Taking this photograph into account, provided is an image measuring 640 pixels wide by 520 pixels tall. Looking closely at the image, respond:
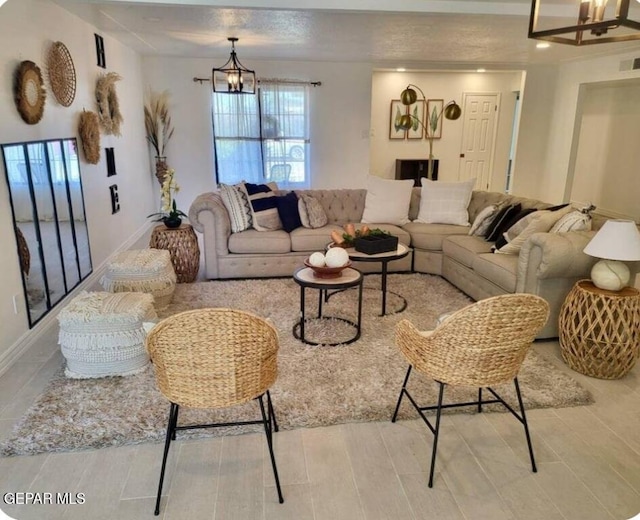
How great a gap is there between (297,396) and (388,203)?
2954 mm

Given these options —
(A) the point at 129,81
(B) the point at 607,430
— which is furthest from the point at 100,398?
(A) the point at 129,81

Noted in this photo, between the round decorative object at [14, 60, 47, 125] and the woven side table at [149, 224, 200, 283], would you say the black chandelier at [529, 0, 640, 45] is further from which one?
the woven side table at [149, 224, 200, 283]

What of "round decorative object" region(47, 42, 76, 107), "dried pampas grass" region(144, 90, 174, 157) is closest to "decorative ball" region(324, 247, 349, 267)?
"round decorative object" region(47, 42, 76, 107)

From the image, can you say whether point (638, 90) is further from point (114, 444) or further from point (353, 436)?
point (114, 444)

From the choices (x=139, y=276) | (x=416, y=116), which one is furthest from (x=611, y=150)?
(x=139, y=276)

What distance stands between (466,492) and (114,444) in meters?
1.64

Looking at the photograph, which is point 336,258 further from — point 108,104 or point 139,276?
point 108,104

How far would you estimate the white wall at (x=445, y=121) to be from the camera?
28.8 ft

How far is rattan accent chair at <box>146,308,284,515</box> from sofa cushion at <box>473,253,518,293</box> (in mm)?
2286

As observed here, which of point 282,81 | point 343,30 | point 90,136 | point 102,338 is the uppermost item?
point 343,30

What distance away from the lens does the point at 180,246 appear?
4355 millimetres

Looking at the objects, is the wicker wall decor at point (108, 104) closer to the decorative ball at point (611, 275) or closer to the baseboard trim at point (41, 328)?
the baseboard trim at point (41, 328)

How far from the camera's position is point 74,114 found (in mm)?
4195

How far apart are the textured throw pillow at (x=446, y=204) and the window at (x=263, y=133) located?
3138 millimetres
